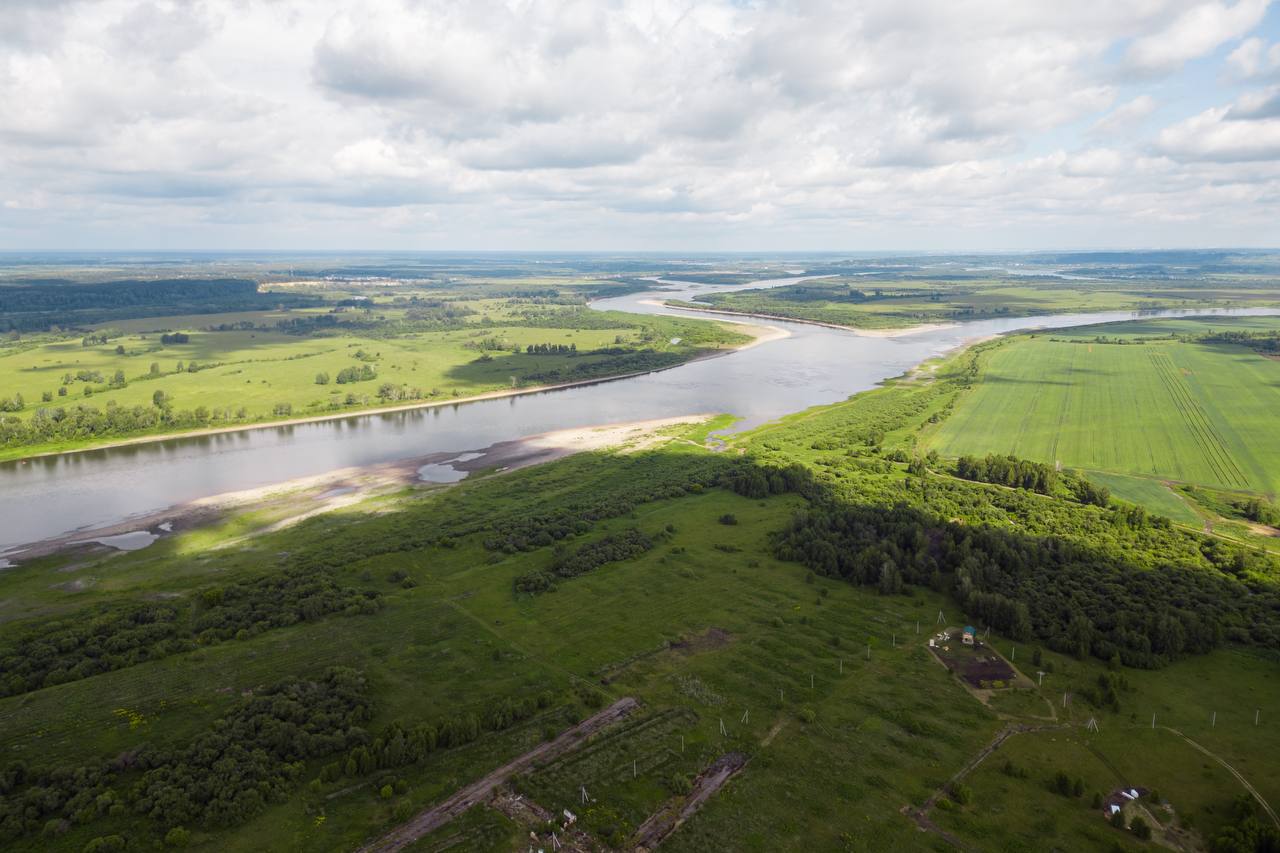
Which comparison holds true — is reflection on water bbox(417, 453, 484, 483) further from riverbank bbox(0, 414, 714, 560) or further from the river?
the river

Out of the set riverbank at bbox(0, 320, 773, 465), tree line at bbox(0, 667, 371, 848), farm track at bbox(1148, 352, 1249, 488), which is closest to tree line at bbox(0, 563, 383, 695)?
tree line at bbox(0, 667, 371, 848)

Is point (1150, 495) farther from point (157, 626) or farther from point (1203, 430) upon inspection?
point (157, 626)

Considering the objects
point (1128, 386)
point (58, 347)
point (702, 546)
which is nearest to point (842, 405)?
point (1128, 386)

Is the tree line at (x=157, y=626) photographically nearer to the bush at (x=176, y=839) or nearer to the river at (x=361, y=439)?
the bush at (x=176, y=839)

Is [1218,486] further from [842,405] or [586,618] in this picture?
[586,618]

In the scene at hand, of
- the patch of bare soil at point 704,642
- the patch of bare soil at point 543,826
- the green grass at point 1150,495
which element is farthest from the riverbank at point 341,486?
the green grass at point 1150,495

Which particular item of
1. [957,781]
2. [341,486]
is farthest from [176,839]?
[341,486]
